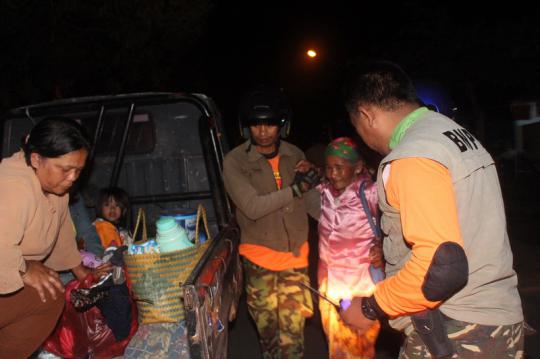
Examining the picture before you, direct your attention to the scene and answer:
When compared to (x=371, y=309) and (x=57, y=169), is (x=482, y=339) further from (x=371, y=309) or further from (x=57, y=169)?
(x=57, y=169)

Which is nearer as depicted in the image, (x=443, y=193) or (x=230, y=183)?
(x=443, y=193)

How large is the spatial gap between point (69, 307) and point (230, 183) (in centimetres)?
131

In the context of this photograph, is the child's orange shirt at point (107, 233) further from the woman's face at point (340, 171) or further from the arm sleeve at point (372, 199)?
the arm sleeve at point (372, 199)

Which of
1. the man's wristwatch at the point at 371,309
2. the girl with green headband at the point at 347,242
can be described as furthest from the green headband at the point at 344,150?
the man's wristwatch at the point at 371,309

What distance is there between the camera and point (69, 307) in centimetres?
291

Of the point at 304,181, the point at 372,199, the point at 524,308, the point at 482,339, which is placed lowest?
the point at 524,308

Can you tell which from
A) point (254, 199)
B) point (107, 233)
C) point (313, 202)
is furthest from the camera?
point (107, 233)

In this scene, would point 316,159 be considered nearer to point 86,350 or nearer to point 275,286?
point 275,286

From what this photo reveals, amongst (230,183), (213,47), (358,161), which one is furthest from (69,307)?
(213,47)

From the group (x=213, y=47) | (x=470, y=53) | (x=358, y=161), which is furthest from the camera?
(x=213, y=47)

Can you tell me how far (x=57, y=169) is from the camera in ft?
8.35

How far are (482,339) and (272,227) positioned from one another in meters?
1.78

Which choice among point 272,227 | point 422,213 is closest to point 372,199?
point 272,227

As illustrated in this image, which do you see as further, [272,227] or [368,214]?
[272,227]
